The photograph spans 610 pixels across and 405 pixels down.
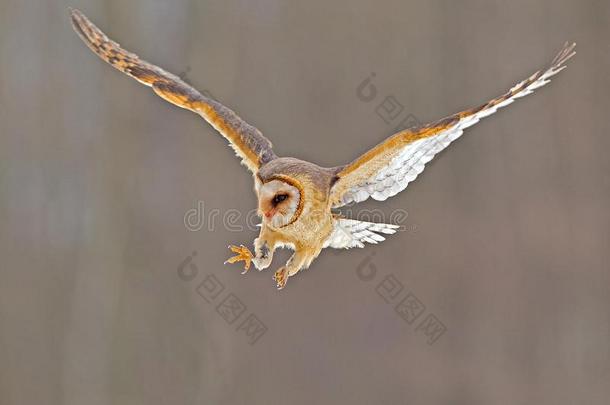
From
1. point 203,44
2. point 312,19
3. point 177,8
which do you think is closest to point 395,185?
point 312,19

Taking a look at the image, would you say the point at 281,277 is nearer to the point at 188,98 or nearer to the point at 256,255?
the point at 256,255

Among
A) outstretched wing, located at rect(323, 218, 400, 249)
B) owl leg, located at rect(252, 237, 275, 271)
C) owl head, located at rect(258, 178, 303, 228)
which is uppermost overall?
owl head, located at rect(258, 178, 303, 228)

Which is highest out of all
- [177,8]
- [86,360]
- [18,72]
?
[18,72]

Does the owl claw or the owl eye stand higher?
the owl eye

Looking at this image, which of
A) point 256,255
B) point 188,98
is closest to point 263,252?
point 256,255

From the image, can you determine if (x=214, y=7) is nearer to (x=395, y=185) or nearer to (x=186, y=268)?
(x=186, y=268)

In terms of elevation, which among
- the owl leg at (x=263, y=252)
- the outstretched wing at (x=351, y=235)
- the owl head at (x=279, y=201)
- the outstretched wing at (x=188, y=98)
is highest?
the outstretched wing at (x=188, y=98)
